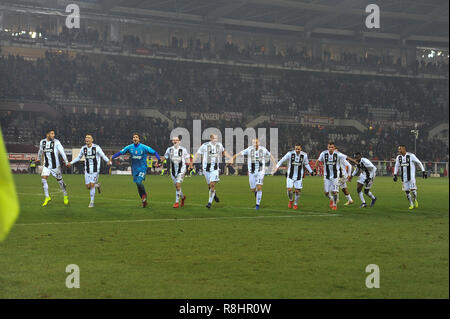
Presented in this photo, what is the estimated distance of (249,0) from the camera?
5828 cm

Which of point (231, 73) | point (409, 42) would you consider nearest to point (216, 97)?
point (231, 73)

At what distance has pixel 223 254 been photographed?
969 cm

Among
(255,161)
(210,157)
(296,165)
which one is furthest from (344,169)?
(210,157)

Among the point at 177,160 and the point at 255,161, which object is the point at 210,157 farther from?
the point at 255,161

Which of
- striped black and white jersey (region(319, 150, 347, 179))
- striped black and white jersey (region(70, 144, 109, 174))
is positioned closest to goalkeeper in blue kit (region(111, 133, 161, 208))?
striped black and white jersey (region(70, 144, 109, 174))

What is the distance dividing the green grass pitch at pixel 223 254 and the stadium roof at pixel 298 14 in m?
44.9

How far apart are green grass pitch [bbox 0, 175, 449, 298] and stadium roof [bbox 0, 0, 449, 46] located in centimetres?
4487

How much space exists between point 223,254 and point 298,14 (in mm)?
57173

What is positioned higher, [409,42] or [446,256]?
[409,42]

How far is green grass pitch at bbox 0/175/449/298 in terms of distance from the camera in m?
6.88

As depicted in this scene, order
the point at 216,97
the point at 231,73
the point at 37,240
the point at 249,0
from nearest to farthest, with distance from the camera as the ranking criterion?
the point at 37,240, the point at 249,0, the point at 216,97, the point at 231,73

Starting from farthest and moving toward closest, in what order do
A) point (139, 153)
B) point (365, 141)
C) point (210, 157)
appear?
point (365, 141) → point (210, 157) → point (139, 153)
